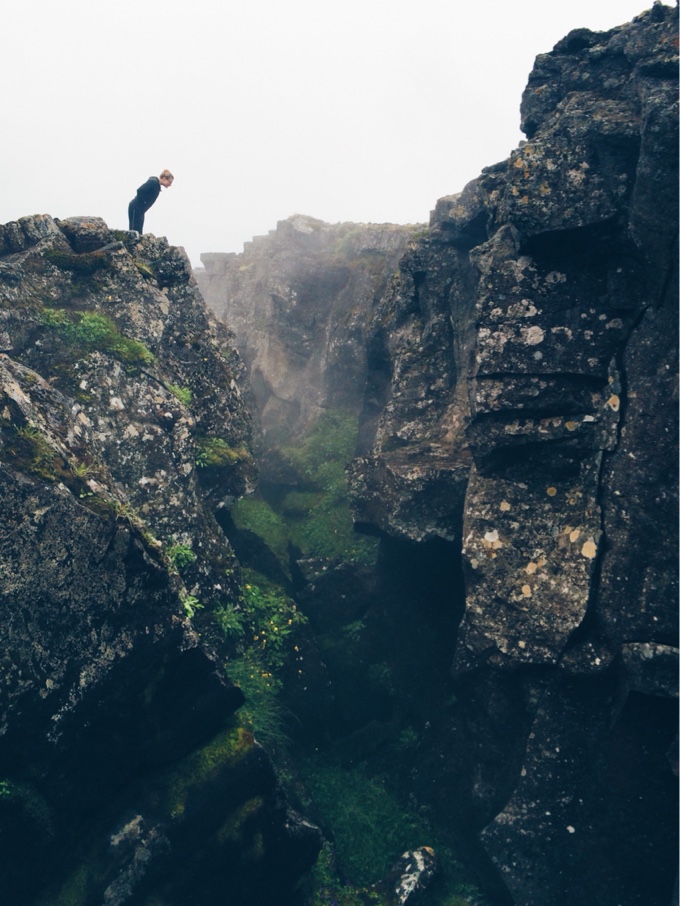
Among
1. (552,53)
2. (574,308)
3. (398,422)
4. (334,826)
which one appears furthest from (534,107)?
(334,826)

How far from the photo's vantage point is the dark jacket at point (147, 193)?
70.8 feet

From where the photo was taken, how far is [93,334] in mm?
17125

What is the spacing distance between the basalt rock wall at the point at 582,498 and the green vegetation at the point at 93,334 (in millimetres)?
9845

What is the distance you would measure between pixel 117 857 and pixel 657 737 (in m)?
10.8

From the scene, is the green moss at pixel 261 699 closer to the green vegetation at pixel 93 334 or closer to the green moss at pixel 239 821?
the green moss at pixel 239 821

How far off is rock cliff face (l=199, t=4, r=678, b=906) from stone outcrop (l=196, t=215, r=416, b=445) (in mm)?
15106

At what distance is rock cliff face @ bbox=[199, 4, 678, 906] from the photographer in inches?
467

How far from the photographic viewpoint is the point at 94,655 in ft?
36.5

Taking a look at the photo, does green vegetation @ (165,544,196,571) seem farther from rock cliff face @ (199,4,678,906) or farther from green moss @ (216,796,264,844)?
rock cliff face @ (199,4,678,906)

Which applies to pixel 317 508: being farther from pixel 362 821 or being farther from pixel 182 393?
pixel 362 821

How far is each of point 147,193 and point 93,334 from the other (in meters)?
7.67

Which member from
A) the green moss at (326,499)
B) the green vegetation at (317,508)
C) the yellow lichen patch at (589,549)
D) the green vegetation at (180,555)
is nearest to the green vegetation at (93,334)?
the green vegetation at (180,555)

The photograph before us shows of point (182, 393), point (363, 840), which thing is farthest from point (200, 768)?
point (182, 393)

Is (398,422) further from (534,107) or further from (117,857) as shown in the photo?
(117,857)
